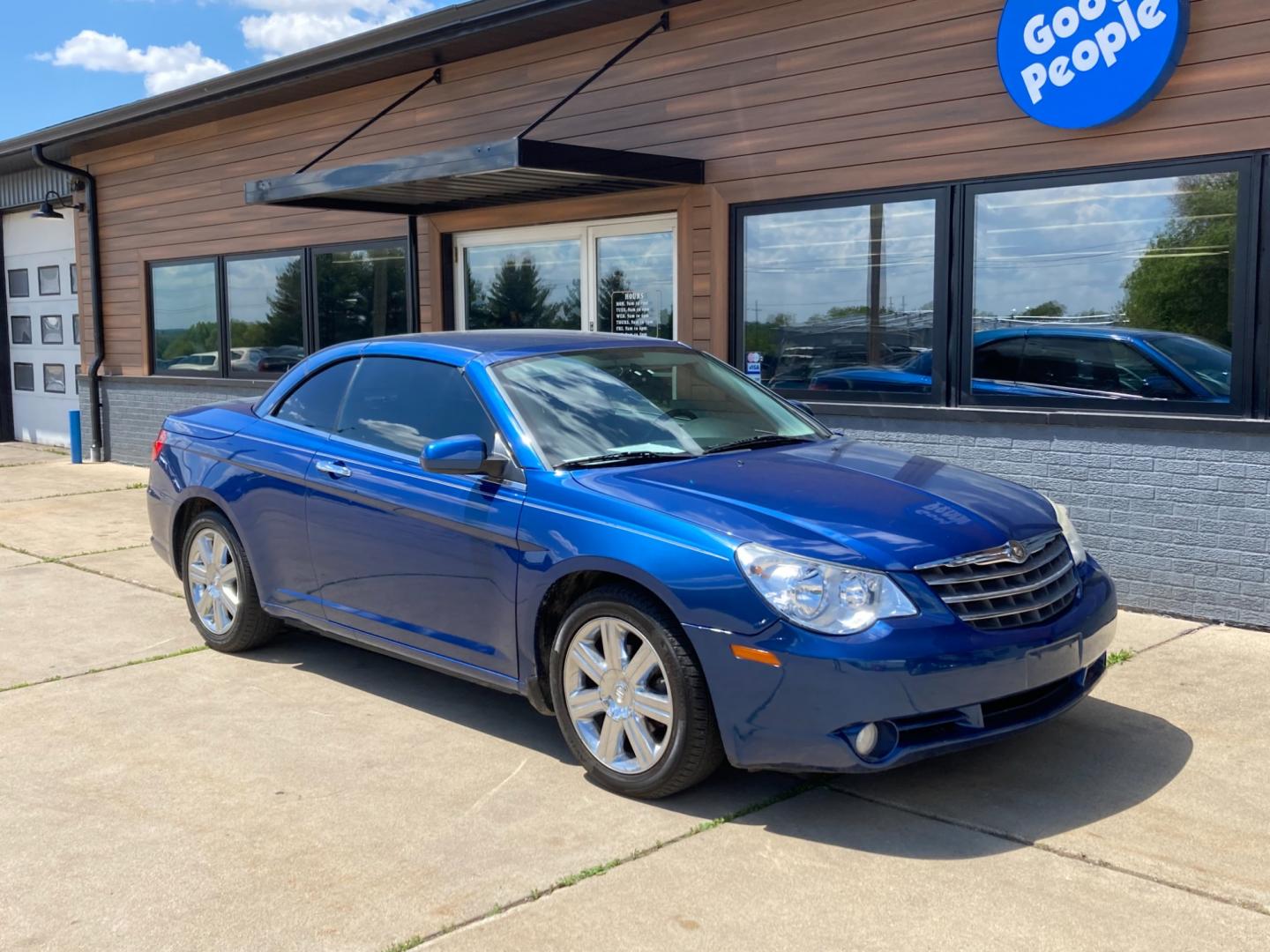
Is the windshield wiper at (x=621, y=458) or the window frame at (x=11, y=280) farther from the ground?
the window frame at (x=11, y=280)

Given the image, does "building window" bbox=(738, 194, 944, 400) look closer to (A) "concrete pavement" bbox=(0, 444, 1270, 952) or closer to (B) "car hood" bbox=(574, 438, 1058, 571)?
(A) "concrete pavement" bbox=(0, 444, 1270, 952)

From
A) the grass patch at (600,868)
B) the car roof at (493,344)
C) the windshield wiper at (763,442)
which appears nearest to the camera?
the grass patch at (600,868)

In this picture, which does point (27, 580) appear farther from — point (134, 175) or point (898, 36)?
point (134, 175)

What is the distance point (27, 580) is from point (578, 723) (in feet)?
17.0

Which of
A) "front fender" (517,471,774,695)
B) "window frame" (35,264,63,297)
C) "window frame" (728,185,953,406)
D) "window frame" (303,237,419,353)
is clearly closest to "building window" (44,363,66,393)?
"window frame" (35,264,63,297)

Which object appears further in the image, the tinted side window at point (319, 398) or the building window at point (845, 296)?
the building window at point (845, 296)

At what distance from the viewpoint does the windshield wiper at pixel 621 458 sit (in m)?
4.65

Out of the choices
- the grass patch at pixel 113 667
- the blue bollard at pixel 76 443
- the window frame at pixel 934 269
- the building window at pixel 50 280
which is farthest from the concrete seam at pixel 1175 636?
the building window at pixel 50 280

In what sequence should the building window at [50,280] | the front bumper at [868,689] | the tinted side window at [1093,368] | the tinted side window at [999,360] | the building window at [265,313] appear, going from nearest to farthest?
the front bumper at [868,689]
the tinted side window at [1093,368]
the tinted side window at [999,360]
the building window at [265,313]
the building window at [50,280]

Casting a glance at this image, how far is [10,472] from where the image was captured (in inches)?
557

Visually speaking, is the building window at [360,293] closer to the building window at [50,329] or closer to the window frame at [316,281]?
the window frame at [316,281]

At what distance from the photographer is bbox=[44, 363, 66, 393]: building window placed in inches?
661

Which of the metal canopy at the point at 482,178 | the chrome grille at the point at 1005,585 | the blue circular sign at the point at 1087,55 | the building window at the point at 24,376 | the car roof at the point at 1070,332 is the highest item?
the blue circular sign at the point at 1087,55

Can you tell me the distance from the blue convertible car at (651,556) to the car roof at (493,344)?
0.06 feet
